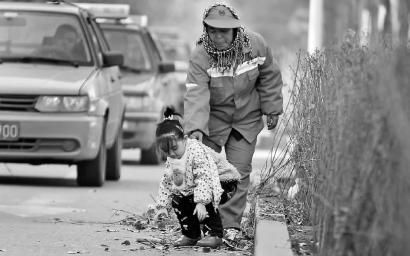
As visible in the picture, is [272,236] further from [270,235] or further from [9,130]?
[9,130]

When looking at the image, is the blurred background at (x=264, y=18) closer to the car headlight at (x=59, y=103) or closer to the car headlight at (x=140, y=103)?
the car headlight at (x=140, y=103)

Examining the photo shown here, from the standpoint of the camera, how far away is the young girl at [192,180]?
7.99 metres

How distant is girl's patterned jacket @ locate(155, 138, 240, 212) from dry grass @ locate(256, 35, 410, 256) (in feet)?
3.62

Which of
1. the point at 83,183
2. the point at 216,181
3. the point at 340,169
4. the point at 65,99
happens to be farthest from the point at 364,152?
the point at 83,183

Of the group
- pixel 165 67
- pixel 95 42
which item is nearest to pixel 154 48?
pixel 165 67

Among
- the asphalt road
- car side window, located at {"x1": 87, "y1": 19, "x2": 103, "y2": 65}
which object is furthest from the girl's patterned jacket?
car side window, located at {"x1": 87, "y1": 19, "x2": 103, "y2": 65}

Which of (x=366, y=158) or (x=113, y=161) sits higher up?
(x=366, y=158)

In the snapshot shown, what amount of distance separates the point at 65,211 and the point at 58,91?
188 cm

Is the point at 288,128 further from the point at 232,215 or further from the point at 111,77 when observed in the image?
the point at 111,77

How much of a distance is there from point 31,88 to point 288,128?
11.5ft

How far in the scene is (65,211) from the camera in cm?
1101

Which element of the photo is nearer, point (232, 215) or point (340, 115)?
point (340, 115)

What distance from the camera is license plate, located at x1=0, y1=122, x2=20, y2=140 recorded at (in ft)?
41.0

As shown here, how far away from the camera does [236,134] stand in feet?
29.8
